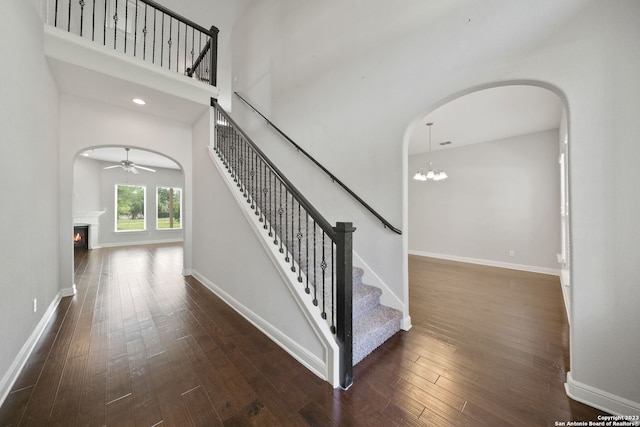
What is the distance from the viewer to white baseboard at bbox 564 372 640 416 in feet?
4.56

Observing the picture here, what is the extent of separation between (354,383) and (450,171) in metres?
5.93

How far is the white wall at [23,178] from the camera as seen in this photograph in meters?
1.60

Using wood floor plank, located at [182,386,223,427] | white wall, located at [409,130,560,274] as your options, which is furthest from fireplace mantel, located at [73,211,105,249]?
white wall, located at [409,130,560,274]

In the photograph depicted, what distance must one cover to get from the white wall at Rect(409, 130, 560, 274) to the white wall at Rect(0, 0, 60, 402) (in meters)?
7.18

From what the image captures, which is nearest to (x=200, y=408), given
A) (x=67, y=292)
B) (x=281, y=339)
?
(x=281, y=339)

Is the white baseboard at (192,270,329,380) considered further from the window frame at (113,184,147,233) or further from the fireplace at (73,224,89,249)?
the window frame at (113,184,147,233)

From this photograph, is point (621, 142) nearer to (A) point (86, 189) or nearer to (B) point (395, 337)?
(B) point (395, 337)

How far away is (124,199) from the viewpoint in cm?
832

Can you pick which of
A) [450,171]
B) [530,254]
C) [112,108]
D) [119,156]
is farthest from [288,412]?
[119,156]

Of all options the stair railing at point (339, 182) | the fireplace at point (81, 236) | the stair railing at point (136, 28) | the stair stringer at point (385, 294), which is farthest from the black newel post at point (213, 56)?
the fireplace at point (81, 236)

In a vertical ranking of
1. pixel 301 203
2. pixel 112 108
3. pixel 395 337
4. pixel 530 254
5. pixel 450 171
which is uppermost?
pixel 112 108

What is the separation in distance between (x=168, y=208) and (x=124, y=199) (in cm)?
139

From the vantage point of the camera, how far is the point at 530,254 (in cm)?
488

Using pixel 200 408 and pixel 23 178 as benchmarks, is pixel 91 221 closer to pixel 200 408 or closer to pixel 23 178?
pixel 23 178
